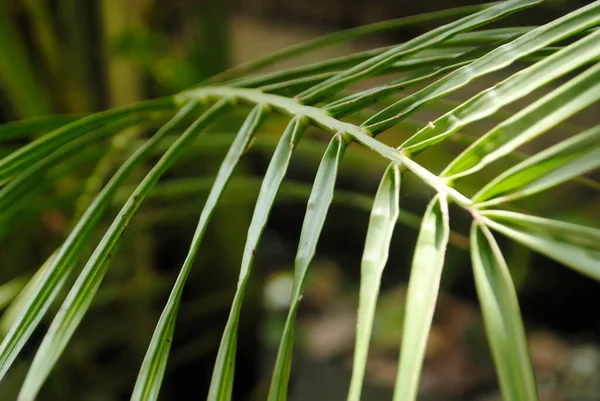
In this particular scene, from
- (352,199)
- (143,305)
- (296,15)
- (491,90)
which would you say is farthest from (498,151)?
(296,15)

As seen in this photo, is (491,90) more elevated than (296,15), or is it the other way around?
(296,15)

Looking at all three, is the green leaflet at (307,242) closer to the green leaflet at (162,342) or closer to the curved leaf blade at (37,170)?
the green leaflet at (162,342)

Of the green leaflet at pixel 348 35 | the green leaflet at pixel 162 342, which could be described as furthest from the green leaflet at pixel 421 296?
the green leaflet at pixel 348 35

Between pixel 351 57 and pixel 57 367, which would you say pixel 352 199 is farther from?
pixel 57 367

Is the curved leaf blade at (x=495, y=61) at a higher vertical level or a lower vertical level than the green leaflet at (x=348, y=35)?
lower

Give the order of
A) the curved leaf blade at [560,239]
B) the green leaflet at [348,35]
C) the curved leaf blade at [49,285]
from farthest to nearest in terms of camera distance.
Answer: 1. the green leaflet at [348,35]
2. the curved leaf blade at [49,285]
3. the curved leaf blade at [560,239]
